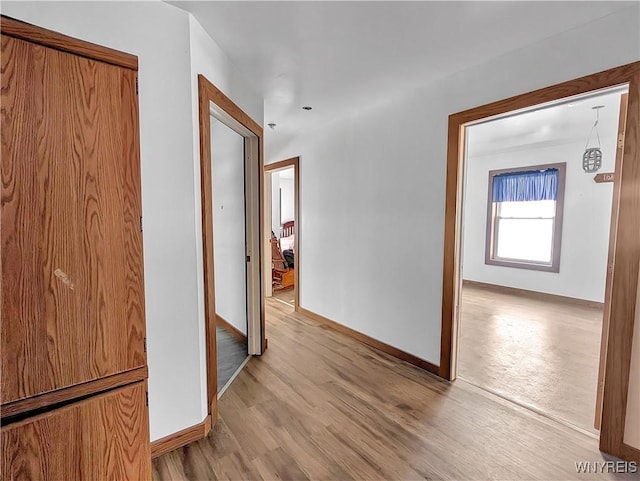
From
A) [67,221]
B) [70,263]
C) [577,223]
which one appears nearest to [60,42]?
[67,221]

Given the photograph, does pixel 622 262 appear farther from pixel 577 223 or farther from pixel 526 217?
pixel 526 217

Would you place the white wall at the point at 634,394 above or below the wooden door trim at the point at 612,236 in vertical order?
below

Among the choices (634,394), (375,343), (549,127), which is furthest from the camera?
(549,127)

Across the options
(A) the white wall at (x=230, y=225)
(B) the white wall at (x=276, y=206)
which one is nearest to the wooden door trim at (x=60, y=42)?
(A) the white wall at (x=230, y=225)

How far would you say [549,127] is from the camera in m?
4.11

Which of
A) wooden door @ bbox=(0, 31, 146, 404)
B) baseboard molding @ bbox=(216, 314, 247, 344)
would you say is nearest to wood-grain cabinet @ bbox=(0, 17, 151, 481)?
wooden door @ bbox=(0, 31, 146, 404)

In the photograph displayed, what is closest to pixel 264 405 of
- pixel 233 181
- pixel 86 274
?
pixel 86 274

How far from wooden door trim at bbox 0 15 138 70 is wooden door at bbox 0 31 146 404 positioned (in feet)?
0.04

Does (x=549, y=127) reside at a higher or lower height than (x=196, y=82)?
higher

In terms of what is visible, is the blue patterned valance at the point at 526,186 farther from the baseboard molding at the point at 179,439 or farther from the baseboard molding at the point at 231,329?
the baseboard molding at the point at 179,439

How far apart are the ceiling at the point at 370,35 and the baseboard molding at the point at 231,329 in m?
2.49

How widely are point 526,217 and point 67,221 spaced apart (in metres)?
6.34

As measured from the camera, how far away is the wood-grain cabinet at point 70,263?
1.03m

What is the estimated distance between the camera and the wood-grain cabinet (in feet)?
3.37
